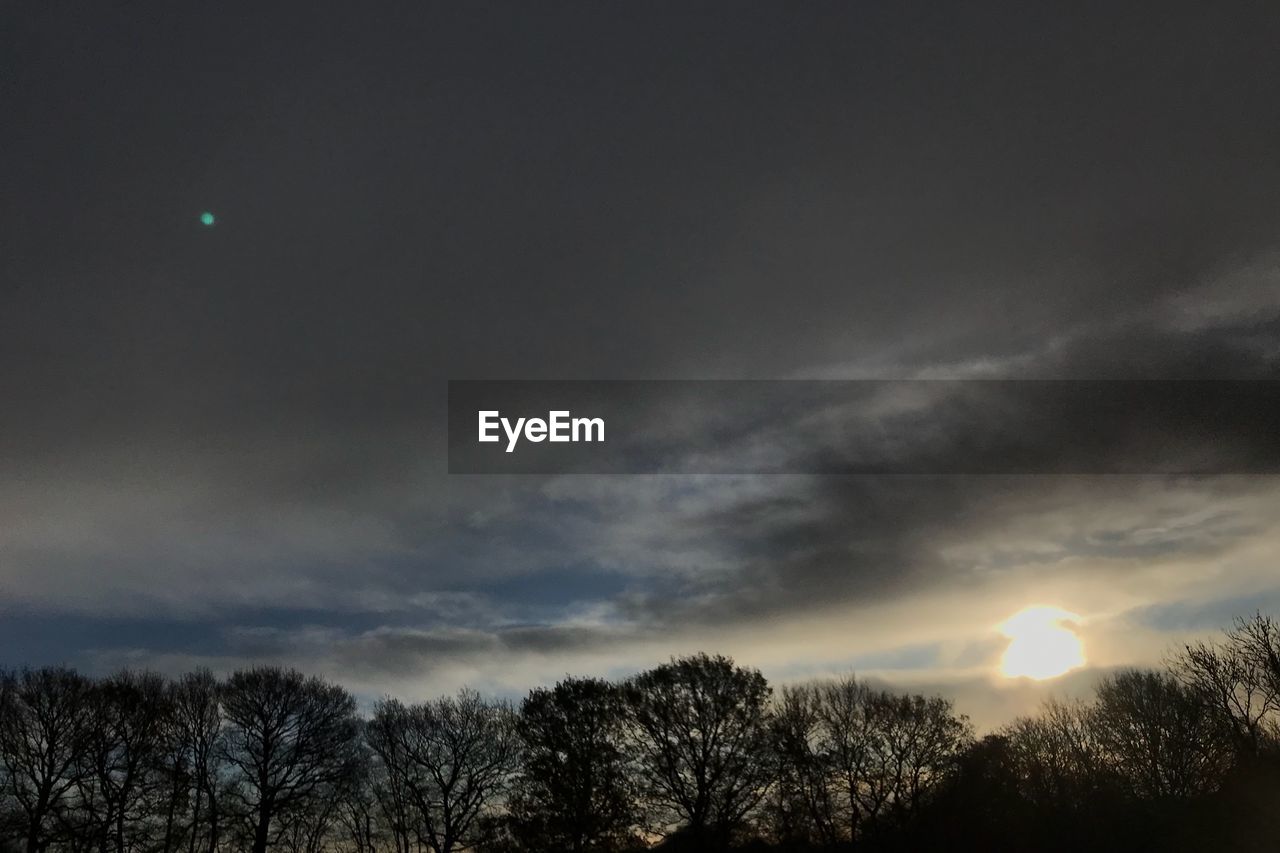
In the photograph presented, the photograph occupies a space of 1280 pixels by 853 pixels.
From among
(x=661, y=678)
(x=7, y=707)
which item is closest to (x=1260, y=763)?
(x=661, y=678)

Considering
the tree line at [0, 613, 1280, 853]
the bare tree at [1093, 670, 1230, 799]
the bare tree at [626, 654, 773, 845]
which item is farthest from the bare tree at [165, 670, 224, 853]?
the bare tree at [1093, 670, 1230, 799]

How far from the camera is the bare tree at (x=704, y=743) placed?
6350 cm

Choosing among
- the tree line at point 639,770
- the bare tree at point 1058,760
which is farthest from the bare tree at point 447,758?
the bare tree at point 1058,760

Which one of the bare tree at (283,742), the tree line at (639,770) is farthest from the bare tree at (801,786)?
the bare tree at (283,742)

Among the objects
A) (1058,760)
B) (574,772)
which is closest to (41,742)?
(574,772)

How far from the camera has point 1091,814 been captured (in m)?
52.8

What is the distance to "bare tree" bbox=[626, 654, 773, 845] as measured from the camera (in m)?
63.5

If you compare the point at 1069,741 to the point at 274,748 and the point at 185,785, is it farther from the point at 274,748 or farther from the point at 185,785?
the point at 185,785

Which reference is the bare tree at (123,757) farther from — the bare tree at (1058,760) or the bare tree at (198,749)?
the bare tree at (1058,760)

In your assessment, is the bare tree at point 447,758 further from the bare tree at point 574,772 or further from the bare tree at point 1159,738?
the bare tree at point 1159,738

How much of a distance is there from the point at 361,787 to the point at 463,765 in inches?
518

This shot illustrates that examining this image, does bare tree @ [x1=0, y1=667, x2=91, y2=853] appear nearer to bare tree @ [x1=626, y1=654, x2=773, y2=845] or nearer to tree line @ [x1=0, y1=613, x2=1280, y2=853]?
tree line @ [x1=0, y1=613, x2=1280, y2=853]

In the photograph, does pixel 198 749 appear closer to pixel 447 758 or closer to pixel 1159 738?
pixel 447 758

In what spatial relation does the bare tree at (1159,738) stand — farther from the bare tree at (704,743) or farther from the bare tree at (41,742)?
the bare tree at (41,742)
